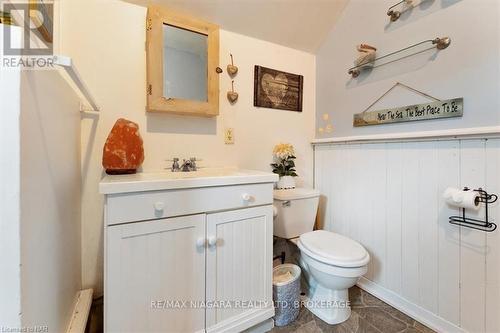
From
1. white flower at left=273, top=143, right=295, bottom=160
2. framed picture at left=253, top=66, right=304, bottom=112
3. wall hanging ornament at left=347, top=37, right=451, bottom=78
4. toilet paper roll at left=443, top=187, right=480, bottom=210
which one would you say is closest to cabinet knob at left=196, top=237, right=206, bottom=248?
white flower at left=273, top=143, right=295, bottom=160

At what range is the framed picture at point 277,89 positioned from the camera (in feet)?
5.70

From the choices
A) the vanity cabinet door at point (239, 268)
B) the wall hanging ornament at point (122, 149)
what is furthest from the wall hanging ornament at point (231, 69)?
the vanity cabinet door at point (239, 268)

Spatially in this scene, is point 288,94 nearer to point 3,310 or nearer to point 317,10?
point 317,10

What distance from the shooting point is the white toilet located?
125cm

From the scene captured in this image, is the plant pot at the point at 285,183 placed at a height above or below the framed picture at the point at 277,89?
below

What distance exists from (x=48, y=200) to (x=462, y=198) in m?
1.71

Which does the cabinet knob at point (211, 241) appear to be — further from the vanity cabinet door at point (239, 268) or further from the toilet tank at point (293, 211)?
the toilet tank at point (293, 211)

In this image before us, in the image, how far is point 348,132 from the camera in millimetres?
1738

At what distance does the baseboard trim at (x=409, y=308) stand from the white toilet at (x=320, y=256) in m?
0.30

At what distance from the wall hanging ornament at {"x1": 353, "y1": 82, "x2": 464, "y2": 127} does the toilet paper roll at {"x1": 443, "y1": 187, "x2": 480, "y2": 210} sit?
0.39 metres

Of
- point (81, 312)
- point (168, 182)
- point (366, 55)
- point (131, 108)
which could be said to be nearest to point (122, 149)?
point (131, 108)

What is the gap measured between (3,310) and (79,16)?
136cm

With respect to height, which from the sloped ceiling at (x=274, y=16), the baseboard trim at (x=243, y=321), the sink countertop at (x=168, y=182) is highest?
the sloped ceiling at (x=274, y=16)

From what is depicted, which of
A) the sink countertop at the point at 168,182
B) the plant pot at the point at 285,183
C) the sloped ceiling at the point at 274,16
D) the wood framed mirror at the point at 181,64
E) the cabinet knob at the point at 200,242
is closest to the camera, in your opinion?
the sink countertop at the point at 168,182
